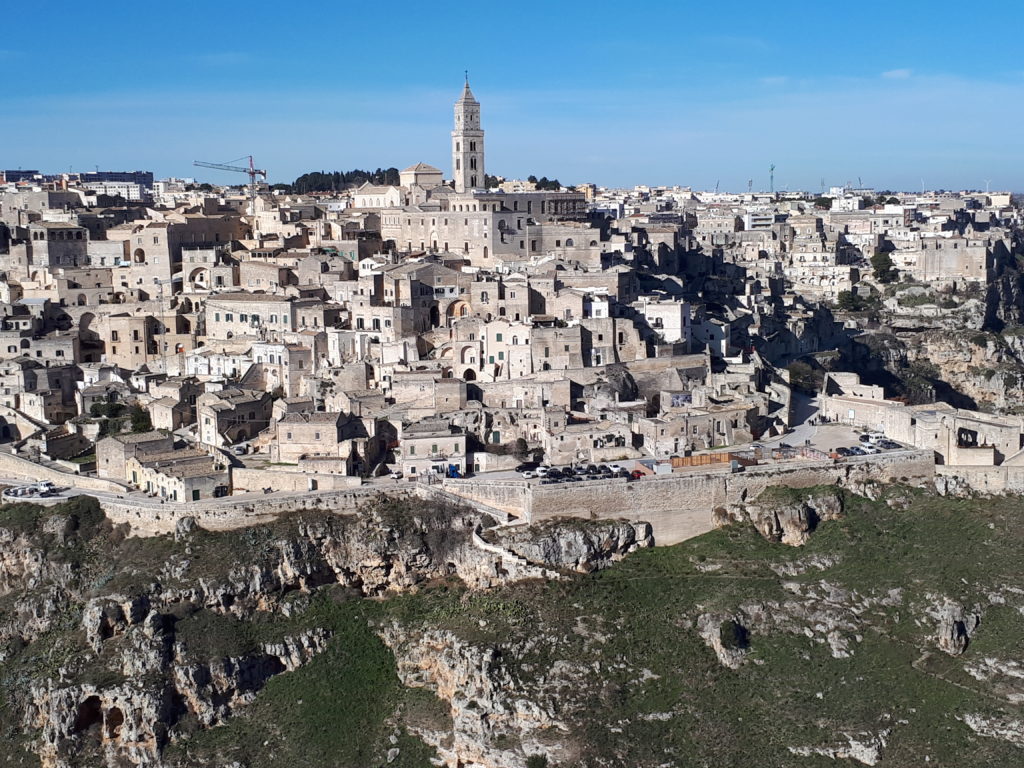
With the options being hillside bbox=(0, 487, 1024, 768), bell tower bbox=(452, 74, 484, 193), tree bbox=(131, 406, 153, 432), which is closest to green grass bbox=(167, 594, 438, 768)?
hillside bbox=(0, 487, 1024, 768)

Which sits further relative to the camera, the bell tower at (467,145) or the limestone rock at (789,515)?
the bell tower at (467,145)

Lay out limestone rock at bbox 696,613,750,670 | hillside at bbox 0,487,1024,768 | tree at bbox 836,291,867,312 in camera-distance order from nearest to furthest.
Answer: hillside at bbox 0,487,1024,768
limestone rock at bbox 696,613,750,670
tree at bbox 836,291,867,312

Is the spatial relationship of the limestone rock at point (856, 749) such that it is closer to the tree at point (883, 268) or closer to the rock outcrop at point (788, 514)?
the rock outcrop at point (788, 514)

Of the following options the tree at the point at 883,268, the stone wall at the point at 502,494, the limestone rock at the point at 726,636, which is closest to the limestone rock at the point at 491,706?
the limestone rock at the point at 726,636

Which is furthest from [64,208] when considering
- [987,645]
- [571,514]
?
[987,645]

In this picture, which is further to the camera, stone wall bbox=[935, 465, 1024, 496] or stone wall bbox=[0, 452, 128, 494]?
stone wall bbox=[0, 452, 128, 494]

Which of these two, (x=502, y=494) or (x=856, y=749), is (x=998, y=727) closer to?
(x=856, y=749)

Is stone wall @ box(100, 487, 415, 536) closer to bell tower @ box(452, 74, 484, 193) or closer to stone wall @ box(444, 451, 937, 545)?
stone wall @ box(444, 451, 937, 545)
